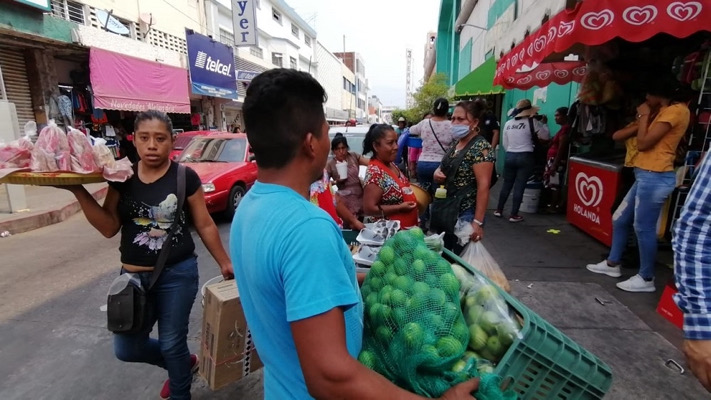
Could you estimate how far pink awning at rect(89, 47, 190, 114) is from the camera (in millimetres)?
10703

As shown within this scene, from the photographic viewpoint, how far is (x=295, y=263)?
919 millimetres

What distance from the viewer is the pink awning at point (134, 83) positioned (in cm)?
1070

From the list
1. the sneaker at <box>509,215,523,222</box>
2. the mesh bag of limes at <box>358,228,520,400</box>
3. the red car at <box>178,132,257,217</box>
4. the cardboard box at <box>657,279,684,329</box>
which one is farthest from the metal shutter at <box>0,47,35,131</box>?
the cardboard box at <box>657,279,684,329</box>

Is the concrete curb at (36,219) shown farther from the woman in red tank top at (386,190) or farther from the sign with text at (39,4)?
the woman in red tank top at (386,190)

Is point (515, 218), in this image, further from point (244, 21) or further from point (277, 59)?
point (277, 59)

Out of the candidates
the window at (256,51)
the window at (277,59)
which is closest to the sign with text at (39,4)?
the window at (256,51)

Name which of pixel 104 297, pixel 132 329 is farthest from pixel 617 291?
pixel 104 297

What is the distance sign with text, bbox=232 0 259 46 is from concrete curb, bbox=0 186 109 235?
12433mm

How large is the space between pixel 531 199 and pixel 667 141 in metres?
3.59

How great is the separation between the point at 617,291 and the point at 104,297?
5272mm

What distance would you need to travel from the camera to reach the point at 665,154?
354 cm

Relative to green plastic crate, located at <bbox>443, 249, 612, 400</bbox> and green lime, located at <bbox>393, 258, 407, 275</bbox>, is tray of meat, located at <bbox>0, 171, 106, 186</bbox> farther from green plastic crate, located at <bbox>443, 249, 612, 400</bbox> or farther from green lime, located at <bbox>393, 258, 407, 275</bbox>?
green plastic crate, located at <bbox>443, 249, 612, 400</bbox>

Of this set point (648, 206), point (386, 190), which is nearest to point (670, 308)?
point (648, 206)

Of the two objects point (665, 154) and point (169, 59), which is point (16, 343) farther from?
point (169, 59)
